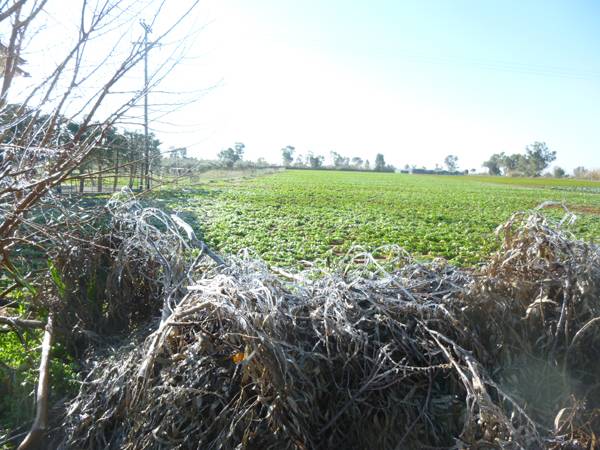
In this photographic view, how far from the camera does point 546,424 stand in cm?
260

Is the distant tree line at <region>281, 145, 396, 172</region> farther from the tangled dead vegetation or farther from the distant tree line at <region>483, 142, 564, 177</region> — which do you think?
the tangled dead vegetation

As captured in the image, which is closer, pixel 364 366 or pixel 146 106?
pixel 146 106

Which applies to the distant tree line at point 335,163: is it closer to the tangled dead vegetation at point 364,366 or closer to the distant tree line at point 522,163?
the distant tree line at point 522,163

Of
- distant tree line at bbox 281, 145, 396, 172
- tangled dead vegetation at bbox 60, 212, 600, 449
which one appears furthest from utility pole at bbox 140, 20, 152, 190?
distant tree line at bbox 281, 145, 396, 172

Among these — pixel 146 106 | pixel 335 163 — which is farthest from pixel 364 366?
pixel 335 163

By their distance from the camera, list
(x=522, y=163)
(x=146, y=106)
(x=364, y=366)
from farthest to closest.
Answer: (x=522, y=163) < (x=364, y=366) < (x=146, y=106)

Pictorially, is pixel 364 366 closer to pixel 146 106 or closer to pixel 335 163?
pixel 146 106

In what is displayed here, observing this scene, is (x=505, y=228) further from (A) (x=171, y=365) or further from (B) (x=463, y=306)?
(A) (x=171, y=365)

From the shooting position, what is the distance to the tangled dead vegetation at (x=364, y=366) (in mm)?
2432

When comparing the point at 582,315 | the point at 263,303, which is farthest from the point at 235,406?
the point at 582,315

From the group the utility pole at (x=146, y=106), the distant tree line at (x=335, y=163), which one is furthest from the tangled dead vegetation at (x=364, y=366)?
the distant tree line at (x=335, y=163)

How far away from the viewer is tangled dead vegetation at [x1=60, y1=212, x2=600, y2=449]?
2.43 metres

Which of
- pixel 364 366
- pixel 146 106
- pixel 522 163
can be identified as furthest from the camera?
pixel 522 163

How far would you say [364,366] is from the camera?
2787 mm
